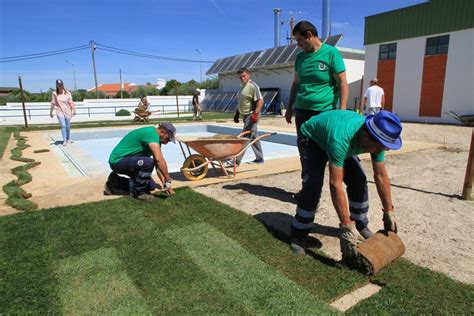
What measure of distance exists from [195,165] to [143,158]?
A: 1275 mm

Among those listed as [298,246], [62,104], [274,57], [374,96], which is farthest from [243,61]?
[298,246]

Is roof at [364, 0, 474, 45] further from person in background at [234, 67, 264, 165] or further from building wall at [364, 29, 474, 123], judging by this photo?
person in background at [234, 67, 264, 165]

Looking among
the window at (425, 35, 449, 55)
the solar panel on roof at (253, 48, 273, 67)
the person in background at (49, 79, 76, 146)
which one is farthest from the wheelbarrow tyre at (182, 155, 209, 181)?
the solar panel on roof at (253, 48, 273, 67)

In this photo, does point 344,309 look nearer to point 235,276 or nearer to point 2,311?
point 235,276

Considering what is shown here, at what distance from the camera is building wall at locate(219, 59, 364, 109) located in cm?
2272

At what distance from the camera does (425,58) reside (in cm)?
1716

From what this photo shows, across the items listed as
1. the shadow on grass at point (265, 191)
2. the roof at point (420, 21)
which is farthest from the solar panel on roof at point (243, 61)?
the shadow on grass at point (265, 191)

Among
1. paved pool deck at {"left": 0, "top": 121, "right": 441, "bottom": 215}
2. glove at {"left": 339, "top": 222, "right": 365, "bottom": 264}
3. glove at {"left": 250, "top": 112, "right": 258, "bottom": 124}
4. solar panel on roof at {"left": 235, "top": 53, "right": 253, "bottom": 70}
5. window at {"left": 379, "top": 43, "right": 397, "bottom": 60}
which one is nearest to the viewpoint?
glove at {"left": 339, "top": 222, "right": 365, "bottom": 264}

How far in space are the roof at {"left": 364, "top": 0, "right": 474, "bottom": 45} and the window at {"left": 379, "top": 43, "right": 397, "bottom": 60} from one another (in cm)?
33

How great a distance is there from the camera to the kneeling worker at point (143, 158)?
13.6ft

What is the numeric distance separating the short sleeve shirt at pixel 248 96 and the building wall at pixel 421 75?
13924 mm

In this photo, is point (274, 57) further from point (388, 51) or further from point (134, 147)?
point (134, 147)

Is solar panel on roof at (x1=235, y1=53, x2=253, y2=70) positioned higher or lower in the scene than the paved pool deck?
higher

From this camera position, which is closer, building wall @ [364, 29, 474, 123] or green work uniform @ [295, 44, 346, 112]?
green work uniform @ [295, 44, 346, 112]
